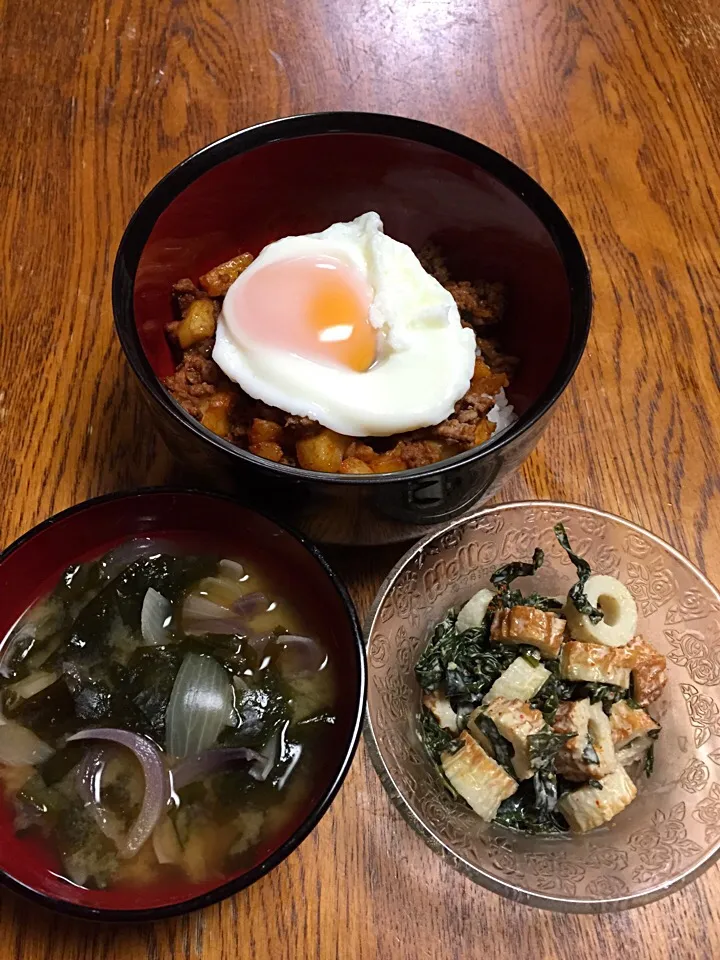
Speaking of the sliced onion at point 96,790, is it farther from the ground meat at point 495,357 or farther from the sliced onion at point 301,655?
the ground meat at point 495,357

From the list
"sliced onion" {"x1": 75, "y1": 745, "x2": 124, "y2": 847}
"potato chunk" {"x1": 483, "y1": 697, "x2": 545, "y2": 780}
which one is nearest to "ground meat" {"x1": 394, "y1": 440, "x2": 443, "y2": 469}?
"potato chunk" {"x1": 483, "y1": 697, "x2": 545, "y2": 780}

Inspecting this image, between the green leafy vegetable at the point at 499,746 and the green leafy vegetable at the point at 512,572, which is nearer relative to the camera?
the green leafy vegetable at the point at 499,746

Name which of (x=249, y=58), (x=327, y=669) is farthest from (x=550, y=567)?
(x=249, y=58)

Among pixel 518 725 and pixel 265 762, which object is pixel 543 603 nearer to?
pixel 518 725

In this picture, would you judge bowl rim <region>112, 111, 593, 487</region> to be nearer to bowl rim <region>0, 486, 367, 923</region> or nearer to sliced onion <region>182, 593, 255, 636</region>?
bowl rim <region>0, 486, 367, 923</region>

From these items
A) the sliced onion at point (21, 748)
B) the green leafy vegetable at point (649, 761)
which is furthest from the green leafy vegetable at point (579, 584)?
the sliced onion at point (21, 748)

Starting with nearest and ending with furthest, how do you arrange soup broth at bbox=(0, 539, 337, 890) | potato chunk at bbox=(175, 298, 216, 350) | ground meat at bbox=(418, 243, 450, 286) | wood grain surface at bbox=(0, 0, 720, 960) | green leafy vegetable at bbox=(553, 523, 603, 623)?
soup broth at bbox=(0, 539, 337, 890) < wood grain surface at bbox=(0, 0, 720, 960) < green leafy vegetable at bbox=(553, 523, 603, 623) < potato chunk at bbox=(175, 298, 216, 350) < ground meat at bbox=(418, 243, 450, 286)
